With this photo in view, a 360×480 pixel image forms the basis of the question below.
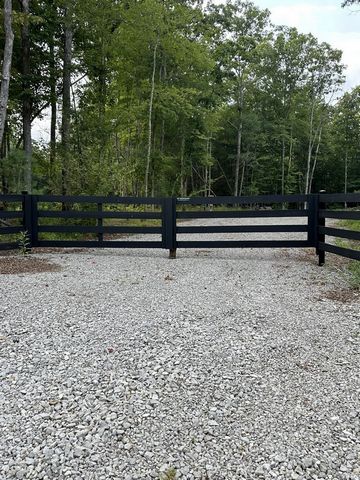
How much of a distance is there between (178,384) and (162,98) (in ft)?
45.4

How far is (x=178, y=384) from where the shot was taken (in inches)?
96.7

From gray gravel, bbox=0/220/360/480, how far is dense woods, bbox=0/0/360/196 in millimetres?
7040

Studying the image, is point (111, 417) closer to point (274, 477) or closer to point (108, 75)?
point (274, 477)

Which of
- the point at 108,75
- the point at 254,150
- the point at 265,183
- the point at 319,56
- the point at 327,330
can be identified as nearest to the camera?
the point at 327,330

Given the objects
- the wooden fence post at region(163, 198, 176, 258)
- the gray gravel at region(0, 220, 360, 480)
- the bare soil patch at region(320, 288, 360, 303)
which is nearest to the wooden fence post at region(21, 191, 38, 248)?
the wooden fence post at region(163, 198, 176, 258)

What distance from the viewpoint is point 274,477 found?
1678 millimetres

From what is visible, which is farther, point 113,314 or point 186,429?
point 113,314

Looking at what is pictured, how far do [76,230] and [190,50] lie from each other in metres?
10.9

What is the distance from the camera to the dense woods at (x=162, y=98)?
37.8 feet

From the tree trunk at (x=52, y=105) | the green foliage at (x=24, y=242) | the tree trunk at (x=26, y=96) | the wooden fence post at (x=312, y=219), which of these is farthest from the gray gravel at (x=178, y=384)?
the tree trunk at (x=52, y=105)

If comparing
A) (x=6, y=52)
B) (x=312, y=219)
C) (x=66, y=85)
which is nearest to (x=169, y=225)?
(x=312, y=219)

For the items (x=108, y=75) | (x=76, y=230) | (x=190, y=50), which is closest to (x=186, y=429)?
(x=76, y=230)

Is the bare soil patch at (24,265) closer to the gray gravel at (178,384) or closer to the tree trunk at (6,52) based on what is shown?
the gray gravel at (178,384)

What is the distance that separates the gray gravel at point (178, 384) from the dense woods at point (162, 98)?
23.1ft
